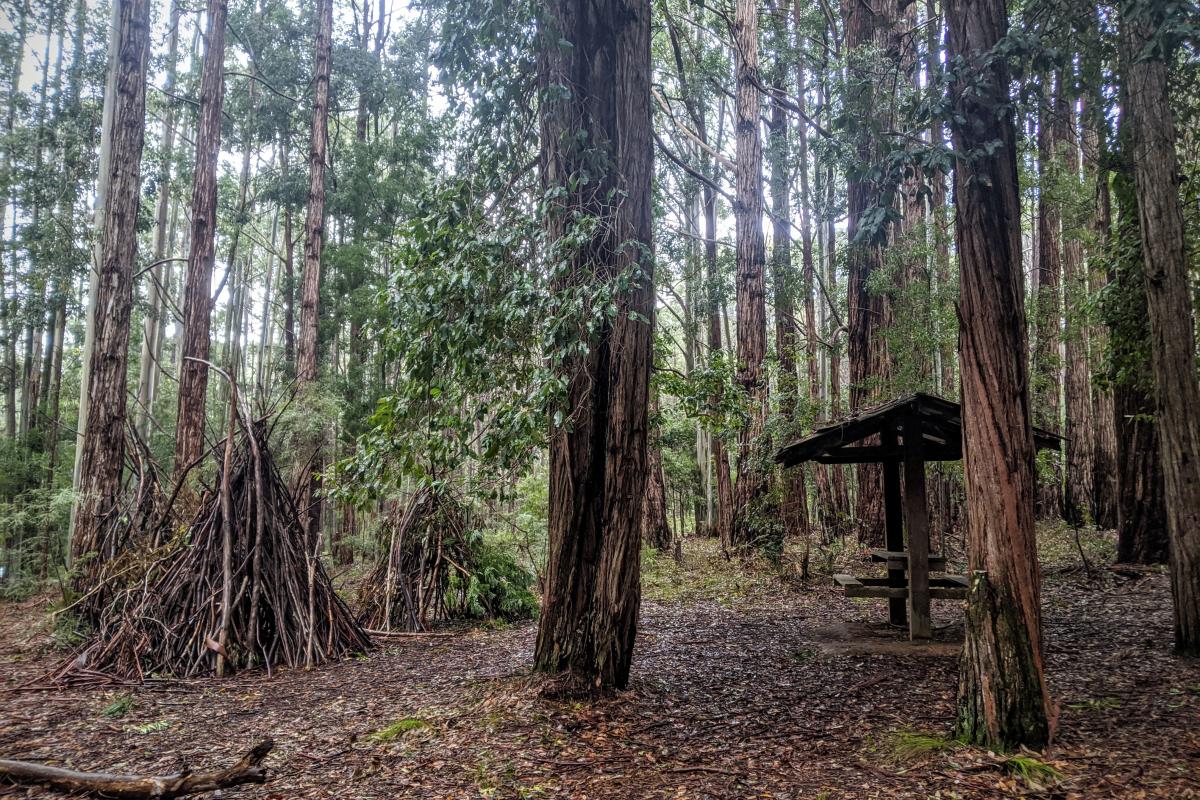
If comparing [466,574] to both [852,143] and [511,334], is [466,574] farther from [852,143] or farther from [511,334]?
[852,143]

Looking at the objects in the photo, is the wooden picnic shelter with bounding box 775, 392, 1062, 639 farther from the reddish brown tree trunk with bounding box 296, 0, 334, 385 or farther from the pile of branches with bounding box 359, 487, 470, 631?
the reddish brown tree trunk with bounding box 296, 0, 334, 385

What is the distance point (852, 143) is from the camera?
5.85 m

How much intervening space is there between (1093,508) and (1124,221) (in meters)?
8.44

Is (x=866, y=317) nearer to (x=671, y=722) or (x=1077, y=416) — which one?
(x=1077, y=416)

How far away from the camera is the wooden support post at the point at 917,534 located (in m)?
6.50

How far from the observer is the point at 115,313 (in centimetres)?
784

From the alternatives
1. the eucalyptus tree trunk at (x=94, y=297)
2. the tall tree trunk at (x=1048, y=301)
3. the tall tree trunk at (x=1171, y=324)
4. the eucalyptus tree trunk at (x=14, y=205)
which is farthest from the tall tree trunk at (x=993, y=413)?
the eucalyptus tree trunk at (x=14, y=205)

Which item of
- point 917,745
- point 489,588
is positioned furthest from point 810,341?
point 917,745

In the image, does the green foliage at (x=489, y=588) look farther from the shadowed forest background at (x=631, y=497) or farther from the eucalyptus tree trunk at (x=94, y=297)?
the eucalyptus tree trunk at (x=94, y=297)

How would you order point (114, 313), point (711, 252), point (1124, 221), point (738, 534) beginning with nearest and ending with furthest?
point (1124, 221), point (114, 313), point (738, 534), point (711, 252)

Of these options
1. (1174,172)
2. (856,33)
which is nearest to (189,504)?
(1174,172)

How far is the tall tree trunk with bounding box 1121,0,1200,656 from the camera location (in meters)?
4.93

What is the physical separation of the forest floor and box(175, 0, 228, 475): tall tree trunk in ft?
9.40

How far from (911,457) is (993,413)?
9.23 feet
